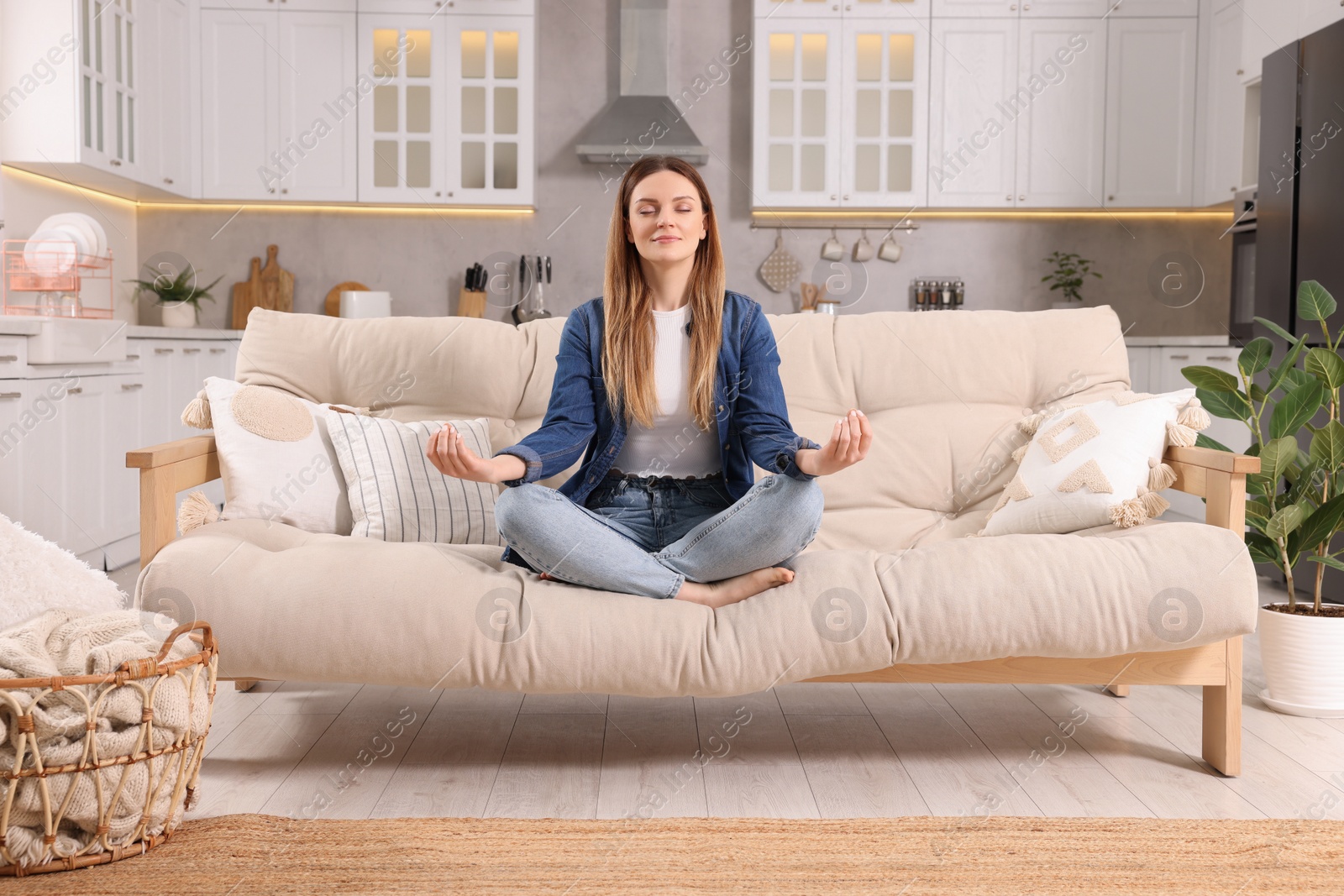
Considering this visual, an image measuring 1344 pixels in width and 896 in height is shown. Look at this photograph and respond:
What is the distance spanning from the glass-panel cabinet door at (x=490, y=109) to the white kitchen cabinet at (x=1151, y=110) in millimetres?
2687

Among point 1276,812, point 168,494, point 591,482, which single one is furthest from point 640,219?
point 1276,812

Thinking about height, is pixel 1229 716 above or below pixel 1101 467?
below

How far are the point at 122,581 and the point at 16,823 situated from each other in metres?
2.23

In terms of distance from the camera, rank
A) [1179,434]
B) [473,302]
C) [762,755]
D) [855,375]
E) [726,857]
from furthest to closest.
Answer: [473,302], [855,375], [1179,434], [762,755], [726,857]

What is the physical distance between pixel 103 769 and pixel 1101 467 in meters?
1.71

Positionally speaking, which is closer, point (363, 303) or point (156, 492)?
point (156, 492)

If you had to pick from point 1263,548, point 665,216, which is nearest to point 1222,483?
point 1263,548

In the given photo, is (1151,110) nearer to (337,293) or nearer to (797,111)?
(797,111)

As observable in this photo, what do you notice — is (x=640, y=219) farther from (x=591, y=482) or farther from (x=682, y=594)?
(x=682, y=594)

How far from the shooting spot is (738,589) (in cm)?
176

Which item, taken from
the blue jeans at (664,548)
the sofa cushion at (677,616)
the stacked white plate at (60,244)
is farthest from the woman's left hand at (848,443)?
the stacked white plate at (60,244)

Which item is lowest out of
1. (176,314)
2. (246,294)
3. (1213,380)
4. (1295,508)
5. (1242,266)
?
(1295,508)

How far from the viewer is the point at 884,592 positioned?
5.69 ft

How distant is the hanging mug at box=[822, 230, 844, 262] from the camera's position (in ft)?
16.9
